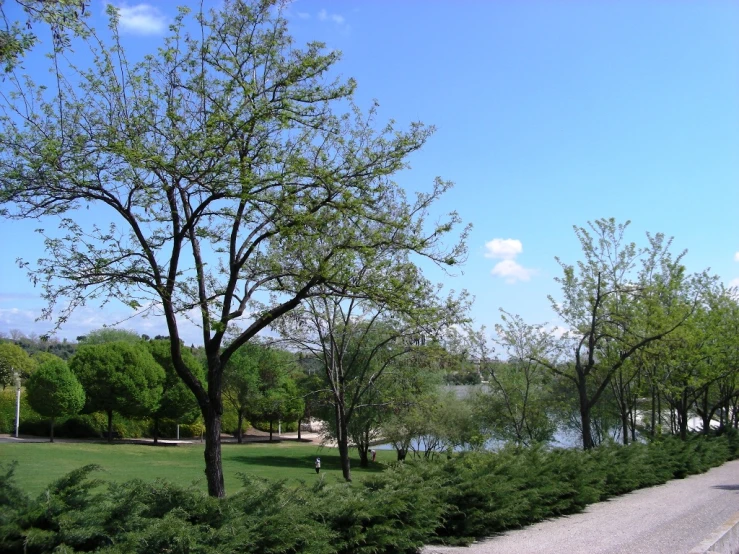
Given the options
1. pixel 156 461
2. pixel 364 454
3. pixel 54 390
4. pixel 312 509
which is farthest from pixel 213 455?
pixel 54 390

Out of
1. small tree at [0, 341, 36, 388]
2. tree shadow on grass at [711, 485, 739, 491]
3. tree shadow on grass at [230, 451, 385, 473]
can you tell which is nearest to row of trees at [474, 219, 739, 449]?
tree shadow on grass at [711, 485, 739, 491]

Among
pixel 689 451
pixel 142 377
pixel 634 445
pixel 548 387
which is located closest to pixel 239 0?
pixel 634 445

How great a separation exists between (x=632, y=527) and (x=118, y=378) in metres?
48.0

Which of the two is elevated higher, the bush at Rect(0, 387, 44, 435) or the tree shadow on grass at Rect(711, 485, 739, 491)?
the bush at Rect(0, 387, 44, 435)

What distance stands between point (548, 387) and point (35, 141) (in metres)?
25.9

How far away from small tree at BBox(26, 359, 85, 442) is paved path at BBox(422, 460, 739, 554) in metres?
43.0

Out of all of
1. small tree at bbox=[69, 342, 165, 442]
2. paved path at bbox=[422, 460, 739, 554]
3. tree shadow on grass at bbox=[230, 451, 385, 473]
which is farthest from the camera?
small tree at bbox=[69, 342, 165, 442]

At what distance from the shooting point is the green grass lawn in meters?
31.5

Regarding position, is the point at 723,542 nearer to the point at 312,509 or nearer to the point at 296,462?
the point at 312,509

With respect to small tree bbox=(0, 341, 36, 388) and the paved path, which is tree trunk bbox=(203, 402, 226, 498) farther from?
small tree bbox=(0, 341, 36, 388)

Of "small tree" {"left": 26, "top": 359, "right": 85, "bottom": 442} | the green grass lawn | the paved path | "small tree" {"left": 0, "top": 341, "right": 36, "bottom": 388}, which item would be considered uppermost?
"small tree" {"left": 0, "top": 341, "right": 36, "bottom": 388}

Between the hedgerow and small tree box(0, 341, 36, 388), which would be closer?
the hedgerow

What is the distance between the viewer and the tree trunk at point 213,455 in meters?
9.09

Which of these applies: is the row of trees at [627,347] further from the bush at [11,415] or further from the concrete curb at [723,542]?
the bush at [11,415]
